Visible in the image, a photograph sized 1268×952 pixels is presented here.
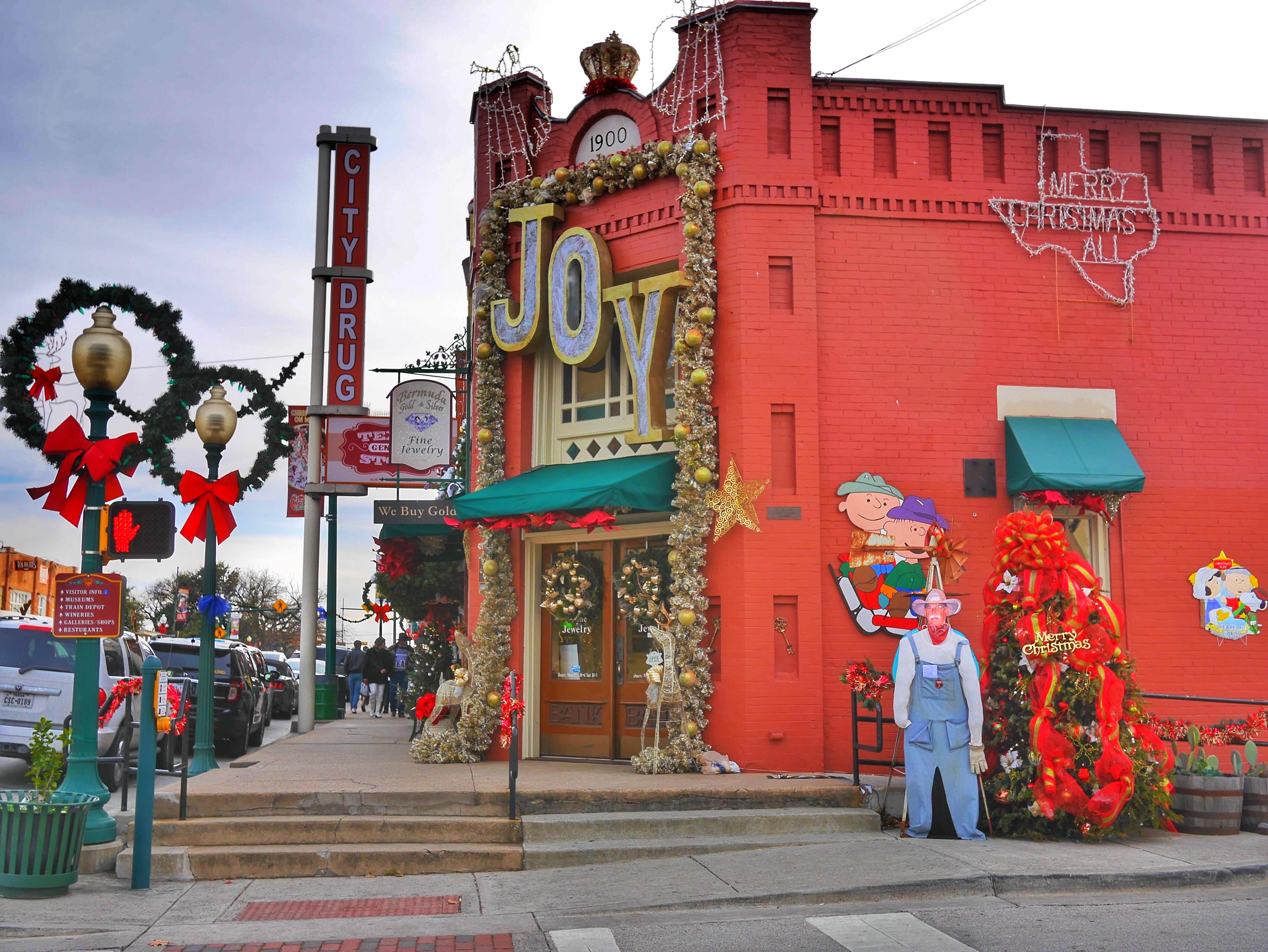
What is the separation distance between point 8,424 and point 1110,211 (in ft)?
38.1

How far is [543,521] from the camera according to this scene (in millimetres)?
11789

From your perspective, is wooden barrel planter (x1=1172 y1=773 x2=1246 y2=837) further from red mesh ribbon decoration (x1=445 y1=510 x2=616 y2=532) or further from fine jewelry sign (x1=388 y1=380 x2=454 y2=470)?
fine jewelry sign (x1=388 y1=380 x2=454 y2=470)

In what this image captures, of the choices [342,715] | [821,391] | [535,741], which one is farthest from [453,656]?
[821,391]

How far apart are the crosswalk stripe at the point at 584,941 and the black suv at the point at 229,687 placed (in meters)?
9.58

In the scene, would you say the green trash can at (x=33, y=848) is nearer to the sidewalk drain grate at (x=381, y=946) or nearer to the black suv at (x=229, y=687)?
the sidewalk drain grate at (x=381, y=946)

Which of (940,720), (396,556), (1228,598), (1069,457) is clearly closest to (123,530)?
(396,556)

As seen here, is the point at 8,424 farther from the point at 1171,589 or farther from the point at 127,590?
the point at 1171,589

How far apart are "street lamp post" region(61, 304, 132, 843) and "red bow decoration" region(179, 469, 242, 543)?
3.69 m

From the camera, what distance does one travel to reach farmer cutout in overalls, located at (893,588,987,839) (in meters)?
9.23

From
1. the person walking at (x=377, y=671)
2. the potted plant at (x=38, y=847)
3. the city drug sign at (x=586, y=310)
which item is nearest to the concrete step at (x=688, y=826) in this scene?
the potted plant at (x=38, y=847)

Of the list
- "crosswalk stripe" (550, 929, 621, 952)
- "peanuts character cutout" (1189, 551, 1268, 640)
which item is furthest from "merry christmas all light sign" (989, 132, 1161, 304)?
"crosswalk stripe" (550, 929, 621, 952)

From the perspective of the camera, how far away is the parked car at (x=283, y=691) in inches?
1091

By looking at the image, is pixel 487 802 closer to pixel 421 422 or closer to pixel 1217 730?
pixel 1217 730

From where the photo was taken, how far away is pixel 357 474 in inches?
723
